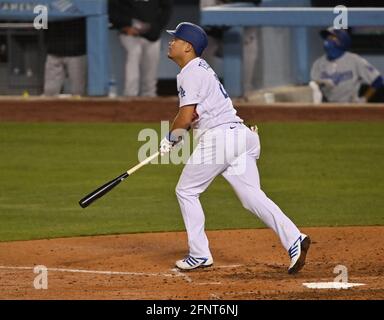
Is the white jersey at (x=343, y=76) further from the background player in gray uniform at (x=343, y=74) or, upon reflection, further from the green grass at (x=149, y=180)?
the green grass at (x=149, y=180)

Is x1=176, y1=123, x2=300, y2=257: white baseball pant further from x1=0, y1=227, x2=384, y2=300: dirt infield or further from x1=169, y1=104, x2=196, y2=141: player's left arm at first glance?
x1=0, y1=227, x2=384, y2=300: dirt infield

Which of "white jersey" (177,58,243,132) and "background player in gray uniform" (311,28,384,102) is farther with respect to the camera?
"background player in gray uniform" (311,28,384,102)

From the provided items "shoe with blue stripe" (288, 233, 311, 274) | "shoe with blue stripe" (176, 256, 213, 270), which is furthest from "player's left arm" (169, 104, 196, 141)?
"shoe with blue stripe" (288, 233, 311, 274)

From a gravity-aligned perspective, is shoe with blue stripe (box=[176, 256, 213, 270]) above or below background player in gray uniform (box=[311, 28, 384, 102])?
below

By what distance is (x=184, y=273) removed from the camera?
8.65 meters

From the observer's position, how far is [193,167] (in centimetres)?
852

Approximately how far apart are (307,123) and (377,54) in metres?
2.09

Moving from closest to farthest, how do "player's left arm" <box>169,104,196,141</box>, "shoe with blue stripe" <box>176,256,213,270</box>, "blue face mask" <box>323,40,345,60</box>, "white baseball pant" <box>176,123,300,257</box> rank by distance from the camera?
"player's left arm" <box>169,104,196,141</box>, "white baseball pant" <box>176,123,300,257</box>, "shoe with blue stripe" <box>176,256,213,270</box>, "blue face mask" <box>323,40,345,60</box>

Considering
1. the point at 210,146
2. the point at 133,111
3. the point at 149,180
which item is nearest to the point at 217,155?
the point at 210,146

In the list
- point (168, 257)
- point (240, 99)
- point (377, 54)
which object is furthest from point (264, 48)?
point (168, 257)

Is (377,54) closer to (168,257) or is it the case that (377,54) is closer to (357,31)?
(357,31)

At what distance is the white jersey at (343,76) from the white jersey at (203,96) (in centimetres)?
837

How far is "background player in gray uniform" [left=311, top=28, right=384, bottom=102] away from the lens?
16781 millimetres

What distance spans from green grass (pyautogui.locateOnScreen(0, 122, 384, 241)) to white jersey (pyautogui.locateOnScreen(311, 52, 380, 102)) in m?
0.42
